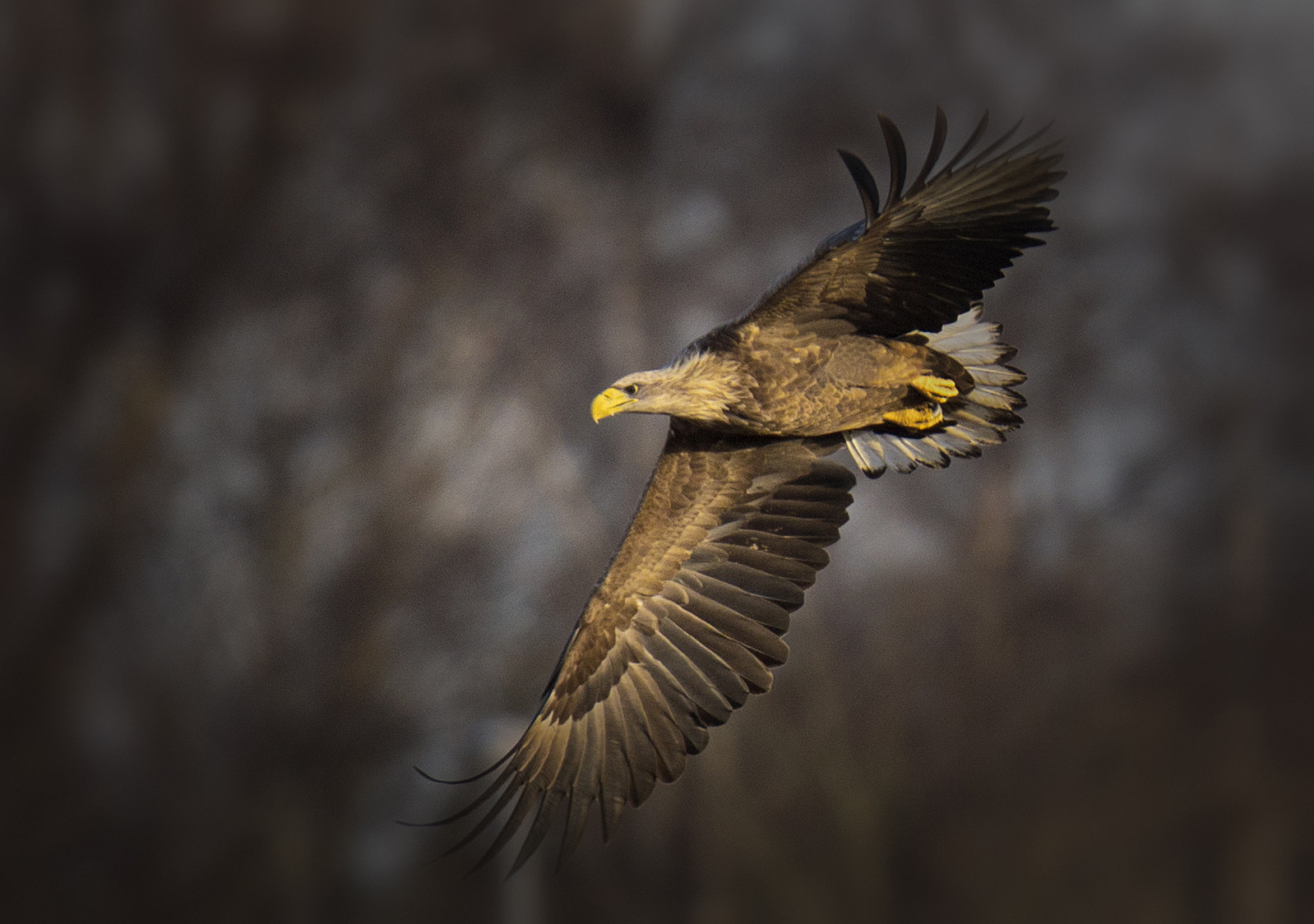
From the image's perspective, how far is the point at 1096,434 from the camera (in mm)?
4656

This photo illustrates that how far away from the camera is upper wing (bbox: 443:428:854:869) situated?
2873 mm

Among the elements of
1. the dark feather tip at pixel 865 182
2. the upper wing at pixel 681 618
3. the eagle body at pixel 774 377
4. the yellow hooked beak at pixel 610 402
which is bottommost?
the upper wing at pixel 681 618

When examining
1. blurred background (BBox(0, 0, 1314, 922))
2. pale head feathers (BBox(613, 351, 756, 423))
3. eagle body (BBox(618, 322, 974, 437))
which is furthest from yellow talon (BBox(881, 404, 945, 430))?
blurred background (BBox(0, 0, 1314, 922))

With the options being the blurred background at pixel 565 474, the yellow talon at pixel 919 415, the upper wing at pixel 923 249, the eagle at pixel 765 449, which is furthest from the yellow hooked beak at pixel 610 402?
the blurred background at pixel 565 474

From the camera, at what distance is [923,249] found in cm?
257

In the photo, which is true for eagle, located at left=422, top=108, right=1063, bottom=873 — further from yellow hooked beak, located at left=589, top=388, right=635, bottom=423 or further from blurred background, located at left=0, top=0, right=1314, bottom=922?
blurred background, located at left=0, top=0, right=1314, bottom=922

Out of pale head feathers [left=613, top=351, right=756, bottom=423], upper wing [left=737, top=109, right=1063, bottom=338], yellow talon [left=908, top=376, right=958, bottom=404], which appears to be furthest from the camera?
yellow talon [left=908, top=376, right=958, bottom=404]

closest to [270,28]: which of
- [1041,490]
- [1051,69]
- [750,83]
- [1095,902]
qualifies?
[750,83]

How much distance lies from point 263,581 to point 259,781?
2.31 ft

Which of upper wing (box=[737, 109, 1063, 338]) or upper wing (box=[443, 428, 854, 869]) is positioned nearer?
upper wing (box=[737, 109, 1063, 338])

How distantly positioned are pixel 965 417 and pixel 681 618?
2.77 feet

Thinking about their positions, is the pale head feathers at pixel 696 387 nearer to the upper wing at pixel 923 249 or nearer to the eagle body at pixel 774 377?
the eagle body at pixel 774 377

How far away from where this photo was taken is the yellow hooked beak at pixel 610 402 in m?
2.72

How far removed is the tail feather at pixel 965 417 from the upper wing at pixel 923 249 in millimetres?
200
